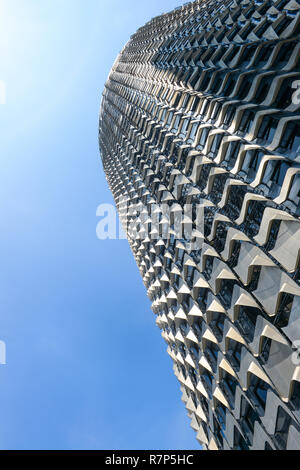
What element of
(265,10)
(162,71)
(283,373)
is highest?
(162,71)

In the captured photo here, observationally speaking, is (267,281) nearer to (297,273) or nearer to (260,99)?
(297,273)

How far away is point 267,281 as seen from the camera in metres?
17.3

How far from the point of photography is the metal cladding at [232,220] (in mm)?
16750

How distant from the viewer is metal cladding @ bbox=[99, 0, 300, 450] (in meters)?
16.8

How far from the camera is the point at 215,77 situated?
32062mm

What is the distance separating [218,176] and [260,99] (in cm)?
678

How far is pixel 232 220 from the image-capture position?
2283 cm
